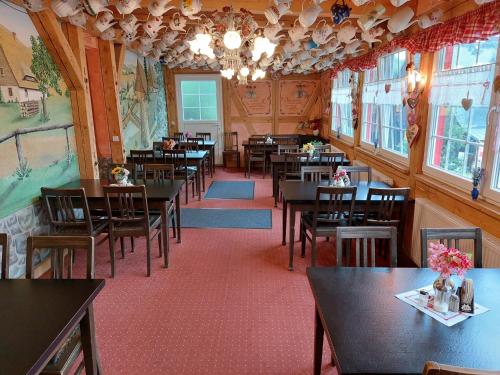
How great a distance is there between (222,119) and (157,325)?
6.59m

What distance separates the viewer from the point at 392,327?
128 cm

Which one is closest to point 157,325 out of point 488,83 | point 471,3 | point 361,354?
point 361,354

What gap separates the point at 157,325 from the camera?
2.40 metres

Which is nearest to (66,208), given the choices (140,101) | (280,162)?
(280,162)

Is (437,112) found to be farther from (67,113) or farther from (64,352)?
(67,113)

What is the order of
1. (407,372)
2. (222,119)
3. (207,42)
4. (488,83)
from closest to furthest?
(407,372), (488,83), (207,42), (222,119)

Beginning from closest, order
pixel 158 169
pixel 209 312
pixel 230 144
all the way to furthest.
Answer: pixel 209 312 < pixel 158 169 < pixel 230 144

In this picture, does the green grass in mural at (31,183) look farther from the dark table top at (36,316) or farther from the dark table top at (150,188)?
the dark table top at (36,316)

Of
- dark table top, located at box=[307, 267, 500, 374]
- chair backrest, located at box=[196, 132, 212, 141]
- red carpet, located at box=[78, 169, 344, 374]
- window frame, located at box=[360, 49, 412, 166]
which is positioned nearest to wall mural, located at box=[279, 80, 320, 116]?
chair backrest, located at box=[196, 132, 212, 141]

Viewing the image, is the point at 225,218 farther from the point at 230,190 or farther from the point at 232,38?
the point at 232,38

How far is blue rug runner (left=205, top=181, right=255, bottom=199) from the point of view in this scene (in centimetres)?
578

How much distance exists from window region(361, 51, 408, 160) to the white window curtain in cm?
73

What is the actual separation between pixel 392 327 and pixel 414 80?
2.83 metres

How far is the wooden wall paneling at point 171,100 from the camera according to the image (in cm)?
805
